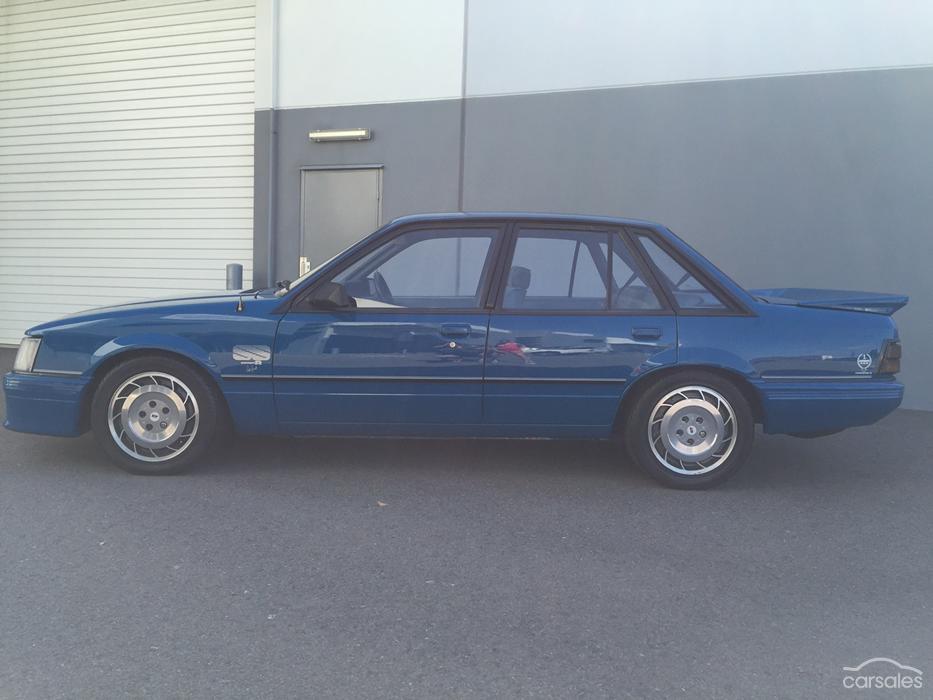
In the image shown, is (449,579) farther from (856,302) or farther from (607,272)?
(856,302)

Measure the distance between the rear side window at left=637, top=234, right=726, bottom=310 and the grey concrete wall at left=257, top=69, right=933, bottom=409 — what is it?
3.65 m

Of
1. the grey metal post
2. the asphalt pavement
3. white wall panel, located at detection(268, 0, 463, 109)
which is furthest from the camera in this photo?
the grey metal post

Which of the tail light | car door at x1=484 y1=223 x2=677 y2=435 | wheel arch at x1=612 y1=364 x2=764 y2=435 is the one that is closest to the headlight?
car door at x1=484 y1=223 x2=677 y2=435

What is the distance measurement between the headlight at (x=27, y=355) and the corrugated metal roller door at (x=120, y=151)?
5.32 meters

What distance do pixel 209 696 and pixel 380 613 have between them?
2.31ft

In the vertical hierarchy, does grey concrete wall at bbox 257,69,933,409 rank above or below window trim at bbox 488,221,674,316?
above

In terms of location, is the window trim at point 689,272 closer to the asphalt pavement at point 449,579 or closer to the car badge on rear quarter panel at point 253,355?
the asphalt pavement at point 449,579

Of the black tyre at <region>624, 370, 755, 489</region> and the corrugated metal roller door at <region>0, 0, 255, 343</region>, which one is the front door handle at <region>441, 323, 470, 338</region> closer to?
the black tyre at <region>624, 370, 755, 489</region>

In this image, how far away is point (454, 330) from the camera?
4250 mm

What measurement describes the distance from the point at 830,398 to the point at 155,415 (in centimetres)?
A: 384

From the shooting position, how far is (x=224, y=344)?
4258mm

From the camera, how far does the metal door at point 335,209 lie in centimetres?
888

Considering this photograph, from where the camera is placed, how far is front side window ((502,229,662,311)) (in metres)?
4.34

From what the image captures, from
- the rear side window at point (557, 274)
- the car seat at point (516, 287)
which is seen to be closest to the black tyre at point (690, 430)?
the rear side window at point (557, 274)
